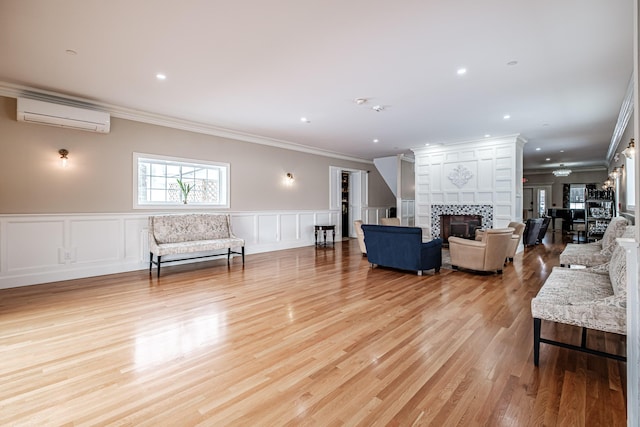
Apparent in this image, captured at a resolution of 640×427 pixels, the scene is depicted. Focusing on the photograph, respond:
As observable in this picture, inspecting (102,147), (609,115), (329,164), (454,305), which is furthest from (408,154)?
(102,147)

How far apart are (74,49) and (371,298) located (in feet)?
13.8

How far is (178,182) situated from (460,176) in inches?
262

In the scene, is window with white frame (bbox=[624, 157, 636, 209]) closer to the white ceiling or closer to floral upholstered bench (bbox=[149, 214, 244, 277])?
the white ceiling

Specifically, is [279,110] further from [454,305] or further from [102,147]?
[454,305]

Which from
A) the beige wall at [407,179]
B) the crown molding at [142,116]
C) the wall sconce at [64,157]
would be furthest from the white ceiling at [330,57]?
the beige wall at [407,179]

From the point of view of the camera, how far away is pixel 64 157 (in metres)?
4.66

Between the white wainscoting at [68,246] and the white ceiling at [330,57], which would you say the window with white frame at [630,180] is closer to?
the white ceiling at [330,57]

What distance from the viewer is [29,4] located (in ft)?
8.03

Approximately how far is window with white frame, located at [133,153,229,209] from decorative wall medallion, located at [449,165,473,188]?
5640 millimetres

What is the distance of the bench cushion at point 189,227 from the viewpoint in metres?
5.43

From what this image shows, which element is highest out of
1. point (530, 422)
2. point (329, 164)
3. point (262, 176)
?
point (329, 164)

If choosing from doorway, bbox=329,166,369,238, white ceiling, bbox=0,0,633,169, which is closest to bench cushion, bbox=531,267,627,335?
white ceiling, bbox=0,0,633,169

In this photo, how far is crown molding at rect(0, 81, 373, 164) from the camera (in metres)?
4.27

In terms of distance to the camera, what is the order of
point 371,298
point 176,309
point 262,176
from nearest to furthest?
point 176,309 < point 371,298 < point 262,176
